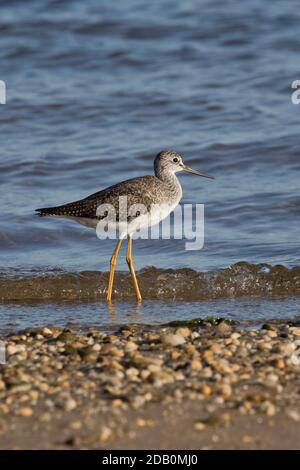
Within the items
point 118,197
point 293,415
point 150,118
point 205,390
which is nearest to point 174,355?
point 205,390

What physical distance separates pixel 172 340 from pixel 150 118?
824 centimetres

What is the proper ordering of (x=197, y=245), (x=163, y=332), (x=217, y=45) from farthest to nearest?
(x=217, y=45)
(x=197, y=245)
(x=163, y=332)

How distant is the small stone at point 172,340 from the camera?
20.9 ft

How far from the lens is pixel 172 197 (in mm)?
8992

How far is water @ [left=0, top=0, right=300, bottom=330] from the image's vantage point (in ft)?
33.1

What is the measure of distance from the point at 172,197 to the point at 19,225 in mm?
2246

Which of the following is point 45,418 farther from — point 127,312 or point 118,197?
point 118,197

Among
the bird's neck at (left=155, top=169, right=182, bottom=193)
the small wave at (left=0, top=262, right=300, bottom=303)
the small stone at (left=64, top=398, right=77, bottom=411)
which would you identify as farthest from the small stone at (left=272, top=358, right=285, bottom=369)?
the bird's neck at (left=155, top=169, right=182, bottom=193)

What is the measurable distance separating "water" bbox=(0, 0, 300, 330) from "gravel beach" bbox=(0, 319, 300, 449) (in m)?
2.72

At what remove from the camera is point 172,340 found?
6.39 meters

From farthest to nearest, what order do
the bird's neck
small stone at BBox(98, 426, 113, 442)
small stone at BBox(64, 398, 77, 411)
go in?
the bird's neck < small stone at BBox(64, 398, 77, 411) < small stone at BBox(98, 426, 113, 442)

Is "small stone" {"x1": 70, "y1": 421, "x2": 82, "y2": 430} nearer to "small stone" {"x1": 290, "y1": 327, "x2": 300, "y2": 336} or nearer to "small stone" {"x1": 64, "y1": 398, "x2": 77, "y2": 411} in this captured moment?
"small stone" {"x1": 64, "y1": 398, "x2": 77, "y2": 411}
